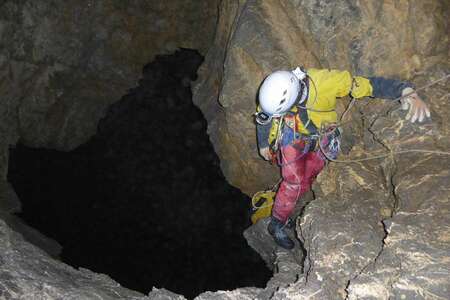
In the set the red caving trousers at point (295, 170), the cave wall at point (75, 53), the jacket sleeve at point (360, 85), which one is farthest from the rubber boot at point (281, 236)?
the cave wall at point (75, 53)

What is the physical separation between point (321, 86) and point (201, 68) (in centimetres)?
402

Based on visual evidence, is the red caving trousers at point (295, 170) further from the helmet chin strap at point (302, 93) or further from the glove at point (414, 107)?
the glove at point (414, 107)

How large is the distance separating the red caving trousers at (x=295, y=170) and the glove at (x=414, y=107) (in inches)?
44.9

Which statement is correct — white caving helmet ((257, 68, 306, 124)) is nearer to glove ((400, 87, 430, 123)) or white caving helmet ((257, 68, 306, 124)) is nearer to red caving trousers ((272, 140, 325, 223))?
red caving trousers ((272, 140, 325, 223))

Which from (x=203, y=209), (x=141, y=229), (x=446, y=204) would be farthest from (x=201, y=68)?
(x=446, y=204)

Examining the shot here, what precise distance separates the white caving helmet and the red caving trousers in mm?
583

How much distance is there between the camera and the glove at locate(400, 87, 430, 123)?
339cm

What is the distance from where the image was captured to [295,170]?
440 cm

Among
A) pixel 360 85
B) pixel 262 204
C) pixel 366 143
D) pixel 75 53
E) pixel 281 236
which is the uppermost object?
pixel 75 53

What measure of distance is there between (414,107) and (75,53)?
5.79 meters

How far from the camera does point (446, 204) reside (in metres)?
2.84

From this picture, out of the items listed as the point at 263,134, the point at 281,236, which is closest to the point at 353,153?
the point at 263,134

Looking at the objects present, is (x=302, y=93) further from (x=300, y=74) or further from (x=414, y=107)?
(x=414, y=107)

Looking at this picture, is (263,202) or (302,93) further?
(263,202)
